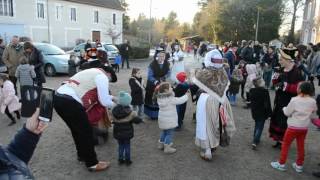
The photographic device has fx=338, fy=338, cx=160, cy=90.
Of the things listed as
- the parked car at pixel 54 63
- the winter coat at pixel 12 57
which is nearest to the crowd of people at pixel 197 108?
the winter coat at pixel 12 57

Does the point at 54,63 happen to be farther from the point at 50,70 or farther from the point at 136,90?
the point at 136,90

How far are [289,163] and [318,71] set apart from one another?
22.7 ft

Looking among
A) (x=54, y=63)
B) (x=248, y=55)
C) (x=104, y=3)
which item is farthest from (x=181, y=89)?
(x=104, y=3)

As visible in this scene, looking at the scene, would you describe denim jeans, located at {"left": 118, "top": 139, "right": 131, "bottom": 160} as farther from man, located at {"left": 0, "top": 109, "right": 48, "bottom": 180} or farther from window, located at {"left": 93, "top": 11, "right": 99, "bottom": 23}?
window, located at {"left": 93, "top": 11, "right": 99, "bottom": 23}

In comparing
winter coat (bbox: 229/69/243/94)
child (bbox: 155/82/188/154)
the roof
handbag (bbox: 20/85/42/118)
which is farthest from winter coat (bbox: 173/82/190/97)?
the roof

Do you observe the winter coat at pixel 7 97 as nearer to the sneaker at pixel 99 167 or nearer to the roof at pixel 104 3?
the sneaker at pixel 99 167

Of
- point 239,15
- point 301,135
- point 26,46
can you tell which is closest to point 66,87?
point 301,135

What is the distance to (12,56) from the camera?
956cm

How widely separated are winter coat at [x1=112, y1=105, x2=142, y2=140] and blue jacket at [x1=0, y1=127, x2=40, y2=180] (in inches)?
120

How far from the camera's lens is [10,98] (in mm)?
7613

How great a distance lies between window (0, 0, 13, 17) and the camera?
32.5m

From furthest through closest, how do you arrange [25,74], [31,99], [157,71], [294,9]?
1. [294,9]
2. [25,74]
3. [157,71]
4. [31,99]

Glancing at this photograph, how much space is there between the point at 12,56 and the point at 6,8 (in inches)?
1054

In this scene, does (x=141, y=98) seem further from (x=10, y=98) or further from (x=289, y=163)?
(x=289, y=163)
